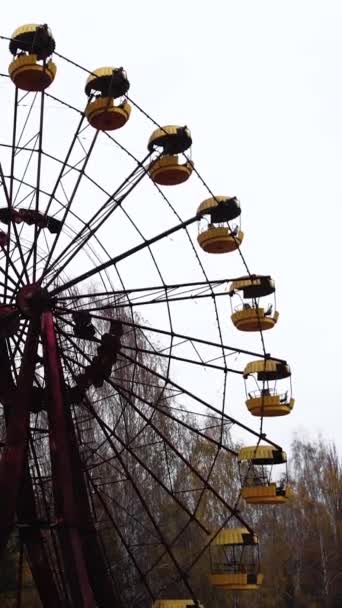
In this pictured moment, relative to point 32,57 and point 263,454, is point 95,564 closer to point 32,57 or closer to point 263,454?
point 263,454

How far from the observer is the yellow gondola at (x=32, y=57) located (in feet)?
50.2

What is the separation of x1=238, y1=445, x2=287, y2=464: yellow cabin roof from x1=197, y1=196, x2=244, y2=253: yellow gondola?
4.95 metres

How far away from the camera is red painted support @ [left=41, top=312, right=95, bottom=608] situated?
37.7 feet

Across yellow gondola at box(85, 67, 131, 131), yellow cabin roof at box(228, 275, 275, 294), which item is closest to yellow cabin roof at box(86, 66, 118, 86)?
yellow gondola at box(85, 67, 131, 131)

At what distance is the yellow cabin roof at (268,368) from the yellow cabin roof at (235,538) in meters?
3.65

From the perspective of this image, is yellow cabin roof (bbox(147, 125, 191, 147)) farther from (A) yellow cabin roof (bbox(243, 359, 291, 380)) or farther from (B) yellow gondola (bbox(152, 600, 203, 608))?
(B) yellow gondola (bbox(152, 600, 203, 608))

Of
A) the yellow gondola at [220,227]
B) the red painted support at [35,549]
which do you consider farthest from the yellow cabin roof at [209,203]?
the red painted support at [35,549]

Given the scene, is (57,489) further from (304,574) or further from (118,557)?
(304,574)

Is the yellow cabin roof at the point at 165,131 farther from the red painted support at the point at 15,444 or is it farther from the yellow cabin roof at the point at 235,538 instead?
the yellow cabin roof at the point at 235,538

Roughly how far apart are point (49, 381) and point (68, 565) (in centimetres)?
321

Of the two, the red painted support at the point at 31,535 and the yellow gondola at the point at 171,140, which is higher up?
the yellow gondola at the point at 171,140

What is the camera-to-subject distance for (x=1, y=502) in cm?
1166

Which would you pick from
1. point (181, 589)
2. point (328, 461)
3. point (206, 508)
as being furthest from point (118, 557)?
point (328, 461)

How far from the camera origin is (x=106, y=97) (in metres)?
16.2
